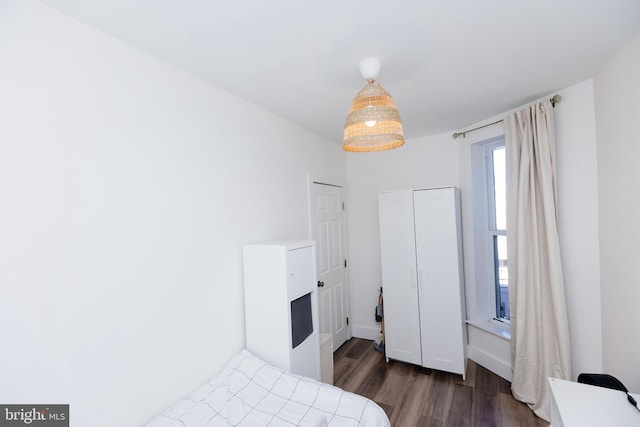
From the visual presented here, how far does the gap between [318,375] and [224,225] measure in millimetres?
1362

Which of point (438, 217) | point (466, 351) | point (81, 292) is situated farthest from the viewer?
point (466, 351)

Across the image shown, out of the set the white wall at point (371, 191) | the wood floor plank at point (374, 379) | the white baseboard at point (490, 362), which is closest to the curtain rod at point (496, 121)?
the white wall at point (371, 191)

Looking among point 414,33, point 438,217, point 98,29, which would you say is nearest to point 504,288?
point 438,217

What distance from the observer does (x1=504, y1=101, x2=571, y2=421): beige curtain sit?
2.07 metres

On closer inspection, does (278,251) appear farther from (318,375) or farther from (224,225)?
(318,375)

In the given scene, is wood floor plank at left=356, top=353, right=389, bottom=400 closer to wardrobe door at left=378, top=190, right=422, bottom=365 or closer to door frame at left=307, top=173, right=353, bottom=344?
wardrobe door at left=378, top=190, right=422, bottom=365

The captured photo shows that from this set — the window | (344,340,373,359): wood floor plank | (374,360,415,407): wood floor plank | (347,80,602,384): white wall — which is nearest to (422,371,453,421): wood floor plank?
(374,360,415,407): wood floor plank

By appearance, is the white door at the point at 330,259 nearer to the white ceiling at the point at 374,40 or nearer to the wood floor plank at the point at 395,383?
the wood floor plank at the point at 395,383

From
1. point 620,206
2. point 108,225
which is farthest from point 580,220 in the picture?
point 108,225

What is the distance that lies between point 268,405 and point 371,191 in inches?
107

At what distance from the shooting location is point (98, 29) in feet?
4.33

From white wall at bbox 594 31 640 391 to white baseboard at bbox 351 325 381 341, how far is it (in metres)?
2.16

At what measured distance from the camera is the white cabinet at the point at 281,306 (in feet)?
6.07

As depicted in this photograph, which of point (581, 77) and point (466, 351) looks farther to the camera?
point (466, 351)
